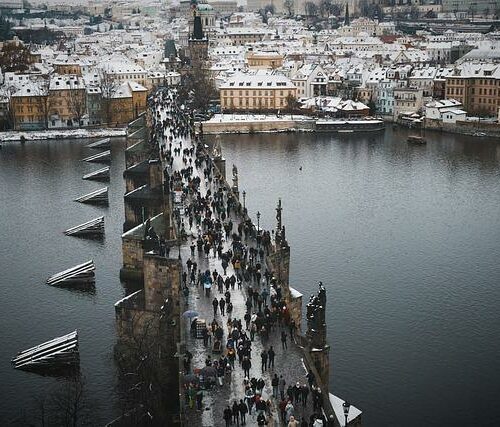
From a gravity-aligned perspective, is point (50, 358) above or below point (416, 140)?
below

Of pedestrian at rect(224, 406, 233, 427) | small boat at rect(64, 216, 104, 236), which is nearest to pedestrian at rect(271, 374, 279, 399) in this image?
pedestrian at rect(224, 406, 233, 427)

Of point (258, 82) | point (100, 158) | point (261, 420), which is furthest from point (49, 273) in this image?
point (258, 82)

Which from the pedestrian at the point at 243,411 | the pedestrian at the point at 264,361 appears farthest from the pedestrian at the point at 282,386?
the pedestrian at the point at 243,411

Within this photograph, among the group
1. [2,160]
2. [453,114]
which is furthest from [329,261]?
[453,114]

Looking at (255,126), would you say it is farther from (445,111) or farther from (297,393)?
(297,393)

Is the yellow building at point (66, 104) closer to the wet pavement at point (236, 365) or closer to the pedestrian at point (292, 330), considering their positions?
the wet pavement at point (236, 365)

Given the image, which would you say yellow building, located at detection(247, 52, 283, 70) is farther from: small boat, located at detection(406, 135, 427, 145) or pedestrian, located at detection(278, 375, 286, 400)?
pedestrian, located at detection(278, 375, 286, 400)
